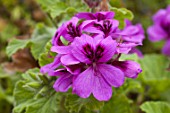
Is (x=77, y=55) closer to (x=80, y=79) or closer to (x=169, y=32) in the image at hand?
(x=80, y=79)

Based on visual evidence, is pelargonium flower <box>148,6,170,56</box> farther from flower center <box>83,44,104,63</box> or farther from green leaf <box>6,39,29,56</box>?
flower center <box>83,44,104,63</box>

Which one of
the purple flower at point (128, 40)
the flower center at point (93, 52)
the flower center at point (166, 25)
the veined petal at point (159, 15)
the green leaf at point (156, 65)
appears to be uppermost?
the flower center at point (93, 52)

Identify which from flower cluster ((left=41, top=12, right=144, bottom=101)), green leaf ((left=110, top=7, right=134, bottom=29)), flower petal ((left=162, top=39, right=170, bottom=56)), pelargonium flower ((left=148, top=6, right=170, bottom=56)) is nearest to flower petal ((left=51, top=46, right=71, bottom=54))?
flower cluster ((left=41, top=12, right=144, bottom=101))

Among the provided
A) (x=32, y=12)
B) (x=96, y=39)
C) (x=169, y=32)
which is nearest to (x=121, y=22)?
(x=96, y=39)

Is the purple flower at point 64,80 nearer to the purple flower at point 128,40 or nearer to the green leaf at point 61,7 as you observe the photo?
the purple flower at point 128,40

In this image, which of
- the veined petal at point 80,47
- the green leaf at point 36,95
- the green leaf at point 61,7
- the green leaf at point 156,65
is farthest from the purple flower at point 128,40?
the green leaf at point 156,65
